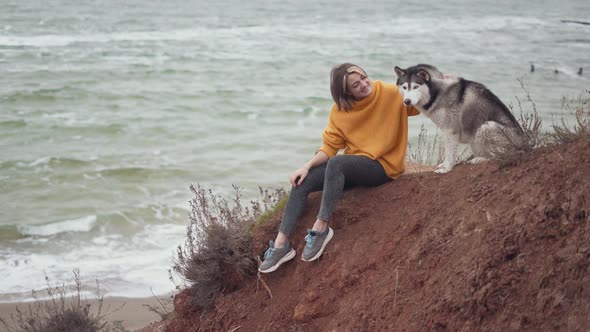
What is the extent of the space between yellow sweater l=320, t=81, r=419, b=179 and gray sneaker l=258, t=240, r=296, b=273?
874mm

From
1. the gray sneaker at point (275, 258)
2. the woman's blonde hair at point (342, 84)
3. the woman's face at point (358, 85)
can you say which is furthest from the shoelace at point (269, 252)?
the woman's face at point (358, 85)

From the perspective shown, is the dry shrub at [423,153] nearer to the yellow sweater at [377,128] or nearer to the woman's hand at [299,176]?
the yellow sweater at [377,128]

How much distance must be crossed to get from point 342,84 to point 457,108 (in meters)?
0.99

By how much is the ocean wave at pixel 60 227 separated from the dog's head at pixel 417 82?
23.8ft

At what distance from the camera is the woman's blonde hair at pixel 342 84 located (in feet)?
16.8

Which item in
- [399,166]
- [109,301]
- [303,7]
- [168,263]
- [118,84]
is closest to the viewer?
[399,166]

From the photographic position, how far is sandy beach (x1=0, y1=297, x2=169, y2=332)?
7852 mm

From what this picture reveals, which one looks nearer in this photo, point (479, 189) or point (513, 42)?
point (479, 189)

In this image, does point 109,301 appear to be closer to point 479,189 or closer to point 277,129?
point 479,189

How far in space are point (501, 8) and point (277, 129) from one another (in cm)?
3017

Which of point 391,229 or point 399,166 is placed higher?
point 399,166

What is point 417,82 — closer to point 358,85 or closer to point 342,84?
point 358,85

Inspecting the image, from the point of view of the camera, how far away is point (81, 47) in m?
25.2

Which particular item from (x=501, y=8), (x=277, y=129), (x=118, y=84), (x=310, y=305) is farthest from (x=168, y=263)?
(x=501, y=8)
